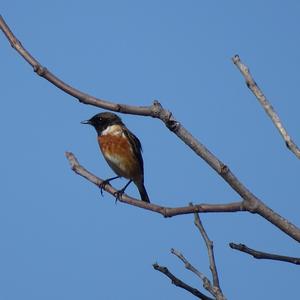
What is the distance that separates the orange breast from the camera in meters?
9.77

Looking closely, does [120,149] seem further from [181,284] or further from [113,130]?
[181,284]

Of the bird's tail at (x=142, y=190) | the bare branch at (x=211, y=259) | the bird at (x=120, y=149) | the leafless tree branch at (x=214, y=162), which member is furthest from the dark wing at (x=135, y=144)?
the leafless tree branch at (x=214, y=162)

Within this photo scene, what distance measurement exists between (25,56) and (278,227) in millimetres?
1602

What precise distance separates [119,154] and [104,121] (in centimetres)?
87

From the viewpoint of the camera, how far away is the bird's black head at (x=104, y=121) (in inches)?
406

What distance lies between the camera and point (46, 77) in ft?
10.4

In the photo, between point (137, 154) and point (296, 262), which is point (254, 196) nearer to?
point (296, 262)

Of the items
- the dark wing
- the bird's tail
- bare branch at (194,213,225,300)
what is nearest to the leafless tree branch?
bare branch at (194,213,225,300)

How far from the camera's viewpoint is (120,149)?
32.0 ft

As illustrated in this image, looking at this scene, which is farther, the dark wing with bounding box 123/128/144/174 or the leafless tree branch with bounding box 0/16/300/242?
the dark wing with bounding box 123/128/144/174

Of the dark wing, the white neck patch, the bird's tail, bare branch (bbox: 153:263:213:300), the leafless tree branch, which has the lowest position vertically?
bare branch (bbox: 153:263:213:300)

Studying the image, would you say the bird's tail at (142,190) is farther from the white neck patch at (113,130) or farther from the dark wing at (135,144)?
the white neck patch at (113,130)

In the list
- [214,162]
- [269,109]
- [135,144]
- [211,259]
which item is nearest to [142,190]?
[135,144]

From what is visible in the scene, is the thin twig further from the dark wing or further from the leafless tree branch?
the dark wing
